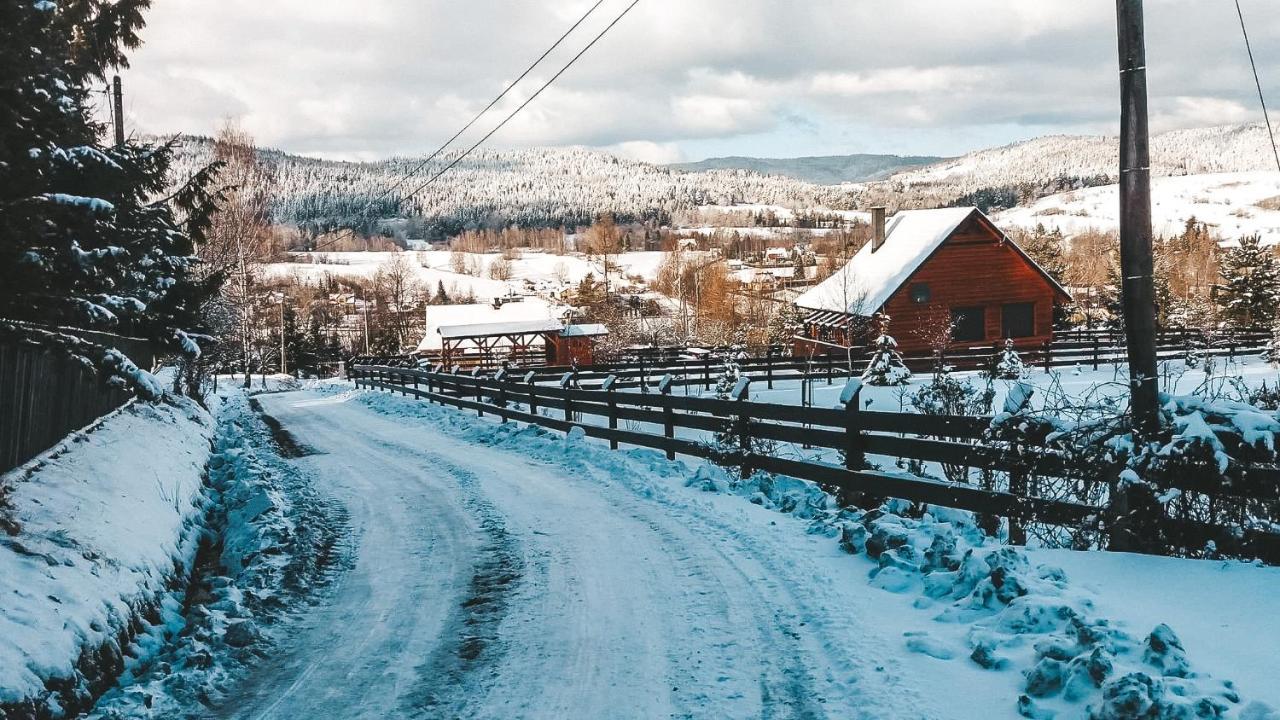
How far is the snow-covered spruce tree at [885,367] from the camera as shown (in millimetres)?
14102

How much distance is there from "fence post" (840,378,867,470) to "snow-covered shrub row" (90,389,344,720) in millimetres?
4968

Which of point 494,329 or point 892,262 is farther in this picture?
point 494,329

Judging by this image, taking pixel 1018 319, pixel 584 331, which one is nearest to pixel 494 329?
pixel 584 331

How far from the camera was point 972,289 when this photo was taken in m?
36.2

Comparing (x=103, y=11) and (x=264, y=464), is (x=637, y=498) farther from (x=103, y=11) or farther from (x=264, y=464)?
(x=103, y=11)

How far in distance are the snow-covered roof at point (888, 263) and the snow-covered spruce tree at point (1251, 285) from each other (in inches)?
907

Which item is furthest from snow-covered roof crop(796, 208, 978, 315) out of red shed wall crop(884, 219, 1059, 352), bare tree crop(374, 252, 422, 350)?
bare tree crop(374, 252, 422, 350)

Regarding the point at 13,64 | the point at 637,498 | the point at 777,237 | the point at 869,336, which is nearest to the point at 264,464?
the point at 637,498

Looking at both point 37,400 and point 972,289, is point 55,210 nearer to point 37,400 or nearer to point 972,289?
point 37,400

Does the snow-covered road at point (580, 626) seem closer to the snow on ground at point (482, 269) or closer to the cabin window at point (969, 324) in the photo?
the cabin window at point (969, 324)

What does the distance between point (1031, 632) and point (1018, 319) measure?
118 feet

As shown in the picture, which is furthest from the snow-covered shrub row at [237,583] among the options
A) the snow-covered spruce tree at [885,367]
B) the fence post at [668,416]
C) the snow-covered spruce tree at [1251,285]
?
the snow-covered spruce tree at [1251,285]

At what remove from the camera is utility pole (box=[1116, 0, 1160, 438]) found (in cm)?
540

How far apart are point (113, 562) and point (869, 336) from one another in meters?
31.6
